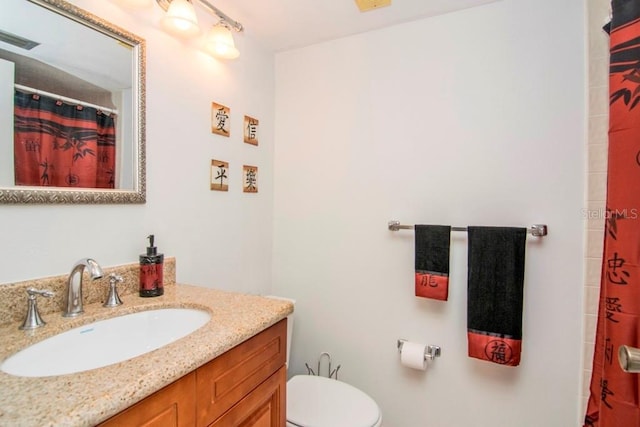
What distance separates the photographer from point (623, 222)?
72cm

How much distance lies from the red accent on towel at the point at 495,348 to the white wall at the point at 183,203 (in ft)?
3.74

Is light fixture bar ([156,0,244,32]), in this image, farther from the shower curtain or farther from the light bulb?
the shower curtain

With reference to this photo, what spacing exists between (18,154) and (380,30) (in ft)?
5.25

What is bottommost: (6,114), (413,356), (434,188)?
(413,356)

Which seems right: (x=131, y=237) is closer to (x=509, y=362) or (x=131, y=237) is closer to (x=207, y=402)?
(x=207, y=402)

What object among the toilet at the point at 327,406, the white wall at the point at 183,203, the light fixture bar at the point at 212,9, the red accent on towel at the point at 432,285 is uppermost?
the light fixture bar at the point at 212,9

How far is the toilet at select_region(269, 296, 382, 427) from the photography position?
→ 1285 millimetres

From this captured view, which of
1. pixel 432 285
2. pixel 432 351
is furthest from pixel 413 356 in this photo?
pixel 432 285

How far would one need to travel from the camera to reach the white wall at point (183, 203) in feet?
3.14

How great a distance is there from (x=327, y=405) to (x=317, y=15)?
5.98ft

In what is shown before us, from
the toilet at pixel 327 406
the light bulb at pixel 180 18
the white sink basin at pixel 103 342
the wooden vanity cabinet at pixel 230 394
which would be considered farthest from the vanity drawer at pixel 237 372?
the light bulb at pixel 180 18

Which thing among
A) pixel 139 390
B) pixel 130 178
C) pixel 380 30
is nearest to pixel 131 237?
pixel 130 178

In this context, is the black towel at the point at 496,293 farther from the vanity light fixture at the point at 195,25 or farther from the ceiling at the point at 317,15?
the vanity light fixture at the point at 195,25

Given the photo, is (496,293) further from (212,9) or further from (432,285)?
(212,9)
